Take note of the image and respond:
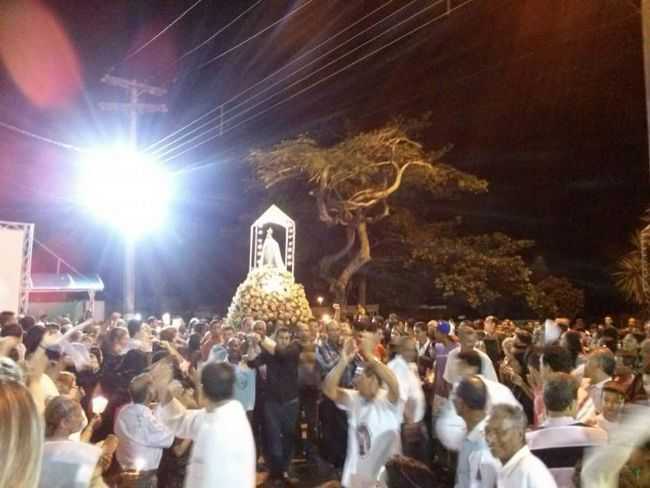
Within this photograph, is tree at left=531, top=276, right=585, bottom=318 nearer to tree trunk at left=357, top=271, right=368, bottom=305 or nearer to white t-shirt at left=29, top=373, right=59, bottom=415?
tree trunk at left=357, top=271, right=368, bottom=305

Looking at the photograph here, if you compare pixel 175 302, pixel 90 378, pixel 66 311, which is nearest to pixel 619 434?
pixel 90 378

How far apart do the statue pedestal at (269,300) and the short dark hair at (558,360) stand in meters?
8.55

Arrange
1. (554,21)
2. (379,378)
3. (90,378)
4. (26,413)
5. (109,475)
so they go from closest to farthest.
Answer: (26,413) → (379,378) → (109,475) → (90,378) → (554,21)

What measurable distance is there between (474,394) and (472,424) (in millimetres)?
200

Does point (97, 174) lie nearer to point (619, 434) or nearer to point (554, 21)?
point (554, 21)

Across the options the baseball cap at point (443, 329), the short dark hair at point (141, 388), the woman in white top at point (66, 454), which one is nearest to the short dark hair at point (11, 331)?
the short dark hair at point (141, 388)

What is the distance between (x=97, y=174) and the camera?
18.3 meters

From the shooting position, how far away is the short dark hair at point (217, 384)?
3742mm

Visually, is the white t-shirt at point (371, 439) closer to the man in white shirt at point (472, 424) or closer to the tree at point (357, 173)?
the man in white shirt at point (472, 424)

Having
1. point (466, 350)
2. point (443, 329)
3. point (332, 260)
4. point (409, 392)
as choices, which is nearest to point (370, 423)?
point (409, 392)

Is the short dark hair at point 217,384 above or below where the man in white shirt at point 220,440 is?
above

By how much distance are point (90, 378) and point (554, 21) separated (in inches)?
391

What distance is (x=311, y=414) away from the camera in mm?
8633

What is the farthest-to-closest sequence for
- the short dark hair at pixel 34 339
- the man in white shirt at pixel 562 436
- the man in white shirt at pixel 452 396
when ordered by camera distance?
the short dark hair at pixel 34 339, the man in white shirt at pixel 452 396, the man in white shirt at pixel 562 436
